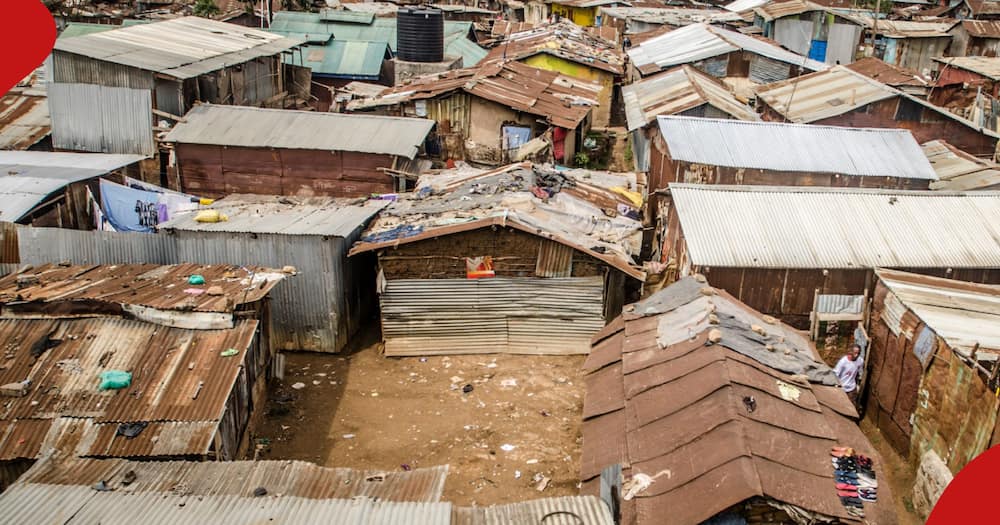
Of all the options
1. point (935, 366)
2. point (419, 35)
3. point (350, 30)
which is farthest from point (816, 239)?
point (350, 30)

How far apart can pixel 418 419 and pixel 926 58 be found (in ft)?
118

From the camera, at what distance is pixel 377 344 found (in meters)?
14.2

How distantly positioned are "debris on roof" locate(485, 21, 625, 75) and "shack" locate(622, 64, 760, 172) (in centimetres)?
402

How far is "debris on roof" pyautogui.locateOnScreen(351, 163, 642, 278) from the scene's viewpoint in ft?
42.9

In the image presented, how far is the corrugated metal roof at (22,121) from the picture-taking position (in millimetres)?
19672

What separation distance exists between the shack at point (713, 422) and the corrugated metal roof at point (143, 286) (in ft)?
16.6

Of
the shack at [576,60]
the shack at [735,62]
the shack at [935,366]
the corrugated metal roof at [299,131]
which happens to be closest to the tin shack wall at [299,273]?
the corrugated metal roof at [299,131]

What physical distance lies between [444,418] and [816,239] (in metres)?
6.72

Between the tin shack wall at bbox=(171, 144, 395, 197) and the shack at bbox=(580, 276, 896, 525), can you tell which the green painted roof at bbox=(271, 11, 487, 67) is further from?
the shack at bbox=(580, 276, 896, 525)

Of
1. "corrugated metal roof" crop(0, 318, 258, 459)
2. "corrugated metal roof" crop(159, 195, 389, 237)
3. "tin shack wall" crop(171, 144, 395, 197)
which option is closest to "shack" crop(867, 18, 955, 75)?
"tin shack wall" crop(171, 144, 395, 197)

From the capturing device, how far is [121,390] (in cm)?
936

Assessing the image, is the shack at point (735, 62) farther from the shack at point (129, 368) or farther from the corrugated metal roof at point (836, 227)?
the shack at point (129, 368)

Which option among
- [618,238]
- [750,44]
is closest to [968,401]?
[618,238]

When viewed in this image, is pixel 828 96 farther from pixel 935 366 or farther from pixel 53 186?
pixel 53 186
